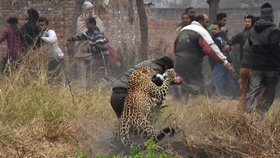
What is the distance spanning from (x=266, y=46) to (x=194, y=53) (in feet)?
7.66

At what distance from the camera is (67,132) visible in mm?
9391

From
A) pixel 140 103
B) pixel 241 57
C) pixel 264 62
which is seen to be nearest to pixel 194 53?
pixel 241 57

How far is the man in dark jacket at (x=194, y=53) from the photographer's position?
496 inches

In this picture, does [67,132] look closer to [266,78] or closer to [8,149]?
[8,149]

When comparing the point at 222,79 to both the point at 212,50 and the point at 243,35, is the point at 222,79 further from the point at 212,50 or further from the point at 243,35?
the point at 212,50

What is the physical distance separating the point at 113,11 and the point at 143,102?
12.4 metres

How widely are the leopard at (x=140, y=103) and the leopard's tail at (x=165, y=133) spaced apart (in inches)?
2.2

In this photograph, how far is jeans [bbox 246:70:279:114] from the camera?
10.7m

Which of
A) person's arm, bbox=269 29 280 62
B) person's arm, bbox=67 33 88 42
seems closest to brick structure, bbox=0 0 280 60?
person's arm, bbox=67 33 88 42

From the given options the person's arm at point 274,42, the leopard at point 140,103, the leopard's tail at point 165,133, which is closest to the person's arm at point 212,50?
the person's arm at point 274,42

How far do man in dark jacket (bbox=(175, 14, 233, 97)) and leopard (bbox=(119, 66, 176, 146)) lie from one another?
4119mm

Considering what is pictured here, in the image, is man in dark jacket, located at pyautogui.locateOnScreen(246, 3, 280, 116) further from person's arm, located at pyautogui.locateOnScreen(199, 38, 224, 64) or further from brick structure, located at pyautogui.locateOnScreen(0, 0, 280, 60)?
brick structure, located at pyautogui.locateOnScreen(0, 0, 280, 60)

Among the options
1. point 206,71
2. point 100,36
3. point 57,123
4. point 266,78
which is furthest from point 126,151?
point 206,71

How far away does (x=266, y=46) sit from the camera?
34.8 feet
